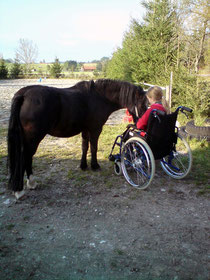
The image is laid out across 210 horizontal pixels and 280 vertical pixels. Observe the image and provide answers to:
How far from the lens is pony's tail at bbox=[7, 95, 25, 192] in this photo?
8.63ft

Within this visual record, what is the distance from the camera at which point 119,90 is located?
11.2ft

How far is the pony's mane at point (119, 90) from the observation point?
10.9 feet

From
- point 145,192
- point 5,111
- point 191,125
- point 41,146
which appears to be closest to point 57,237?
point 145,192

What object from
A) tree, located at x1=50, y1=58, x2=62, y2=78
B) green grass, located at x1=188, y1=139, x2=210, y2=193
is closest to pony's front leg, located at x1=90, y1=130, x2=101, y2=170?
green grass, located at x1=188, y1=139, x2=210, y2=193

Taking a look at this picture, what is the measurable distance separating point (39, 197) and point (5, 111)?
257 inches

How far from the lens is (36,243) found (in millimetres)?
2115

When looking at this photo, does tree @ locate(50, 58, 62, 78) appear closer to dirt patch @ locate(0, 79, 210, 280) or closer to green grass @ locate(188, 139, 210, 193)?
green grass @ locate(188, 139, 210, 193)

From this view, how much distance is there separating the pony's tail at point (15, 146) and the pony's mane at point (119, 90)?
1.24 m

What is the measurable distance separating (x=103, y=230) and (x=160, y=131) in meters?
1.40

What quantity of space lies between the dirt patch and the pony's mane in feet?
3.98

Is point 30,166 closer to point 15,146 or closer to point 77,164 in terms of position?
point 15,146

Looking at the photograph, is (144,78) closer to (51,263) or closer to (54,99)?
(54,99)

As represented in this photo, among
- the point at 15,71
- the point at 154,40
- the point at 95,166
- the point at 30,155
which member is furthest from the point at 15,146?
the point at 15,71

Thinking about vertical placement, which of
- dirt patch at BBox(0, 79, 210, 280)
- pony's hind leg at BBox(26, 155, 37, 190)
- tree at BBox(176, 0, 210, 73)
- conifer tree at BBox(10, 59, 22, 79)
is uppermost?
tree at BBox(176, 0, 210, 73)
